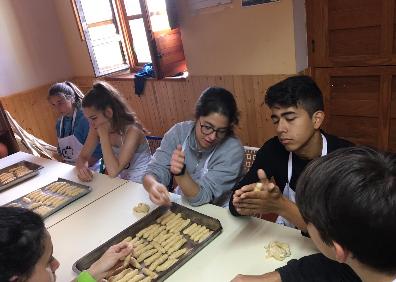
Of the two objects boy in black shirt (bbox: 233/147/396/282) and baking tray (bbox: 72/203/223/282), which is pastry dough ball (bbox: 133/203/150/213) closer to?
baking tray (bbox: 72/203/223/282)

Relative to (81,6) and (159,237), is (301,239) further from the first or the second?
(81,6)

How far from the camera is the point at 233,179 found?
1858mm

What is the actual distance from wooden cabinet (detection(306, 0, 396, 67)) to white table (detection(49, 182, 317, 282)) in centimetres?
210

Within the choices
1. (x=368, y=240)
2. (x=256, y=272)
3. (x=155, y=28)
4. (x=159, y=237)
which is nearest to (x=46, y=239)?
(x=159, y=237)

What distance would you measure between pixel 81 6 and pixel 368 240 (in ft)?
15.5

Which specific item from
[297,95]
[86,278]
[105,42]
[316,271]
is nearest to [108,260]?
[86,278]

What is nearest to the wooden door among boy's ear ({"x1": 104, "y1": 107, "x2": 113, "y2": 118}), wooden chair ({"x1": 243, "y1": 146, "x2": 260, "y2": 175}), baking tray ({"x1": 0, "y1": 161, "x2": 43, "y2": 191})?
wooden chair ({"x1": 243, "y1": 146, "x2": 260, "y2": 175})

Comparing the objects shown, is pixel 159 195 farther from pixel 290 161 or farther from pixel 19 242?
pixel 19 242

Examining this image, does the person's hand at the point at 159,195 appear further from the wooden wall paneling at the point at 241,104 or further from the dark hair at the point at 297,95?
the wooden wall paneling at the point at 241,104

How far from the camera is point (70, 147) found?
300 cm

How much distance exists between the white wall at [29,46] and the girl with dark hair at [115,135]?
2.70 metres

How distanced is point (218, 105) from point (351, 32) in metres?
1.85

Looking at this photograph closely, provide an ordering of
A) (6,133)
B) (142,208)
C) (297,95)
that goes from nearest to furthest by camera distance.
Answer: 1. (297,95)
2. (142,208)
3. (6,133)

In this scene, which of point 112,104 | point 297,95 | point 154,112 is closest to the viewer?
point 297,95
